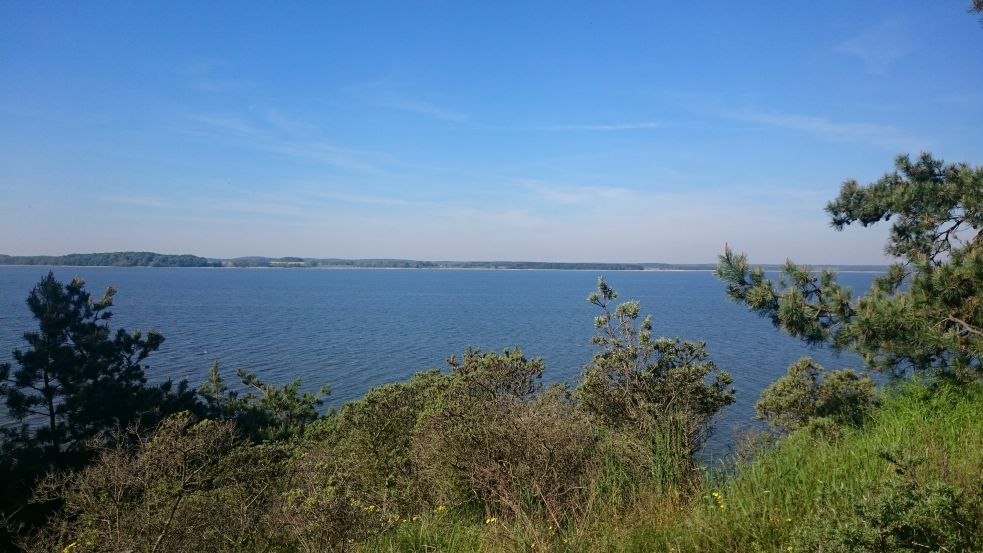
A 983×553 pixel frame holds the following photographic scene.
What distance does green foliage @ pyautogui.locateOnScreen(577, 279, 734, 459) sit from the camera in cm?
775

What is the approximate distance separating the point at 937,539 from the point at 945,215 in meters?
6.87

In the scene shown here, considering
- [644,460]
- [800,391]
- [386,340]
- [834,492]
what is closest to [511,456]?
[644,460]

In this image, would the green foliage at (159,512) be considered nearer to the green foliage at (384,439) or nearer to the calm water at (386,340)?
the green foliage at (384,439)

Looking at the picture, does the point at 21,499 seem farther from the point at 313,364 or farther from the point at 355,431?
the point at 313,364

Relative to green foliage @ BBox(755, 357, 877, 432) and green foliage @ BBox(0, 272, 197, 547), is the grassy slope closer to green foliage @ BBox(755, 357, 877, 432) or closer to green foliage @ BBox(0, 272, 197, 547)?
green foliage @ BBox(755, 357, 877, 432)

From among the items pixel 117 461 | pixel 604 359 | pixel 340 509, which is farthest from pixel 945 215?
pixel 117 461

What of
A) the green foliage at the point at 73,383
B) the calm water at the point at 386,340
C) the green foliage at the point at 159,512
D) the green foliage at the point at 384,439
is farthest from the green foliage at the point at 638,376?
the green foliage at the point at 73,383

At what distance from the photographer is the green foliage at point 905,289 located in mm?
6164

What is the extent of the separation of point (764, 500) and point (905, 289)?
519cm

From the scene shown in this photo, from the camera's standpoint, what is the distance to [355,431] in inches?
402

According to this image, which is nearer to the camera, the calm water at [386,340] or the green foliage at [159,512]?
the green foliage at [159,512]

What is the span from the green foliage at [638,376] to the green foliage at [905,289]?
175 centimetres

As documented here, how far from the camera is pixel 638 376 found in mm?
8516

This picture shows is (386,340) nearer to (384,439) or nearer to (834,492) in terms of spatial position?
(384,439)
